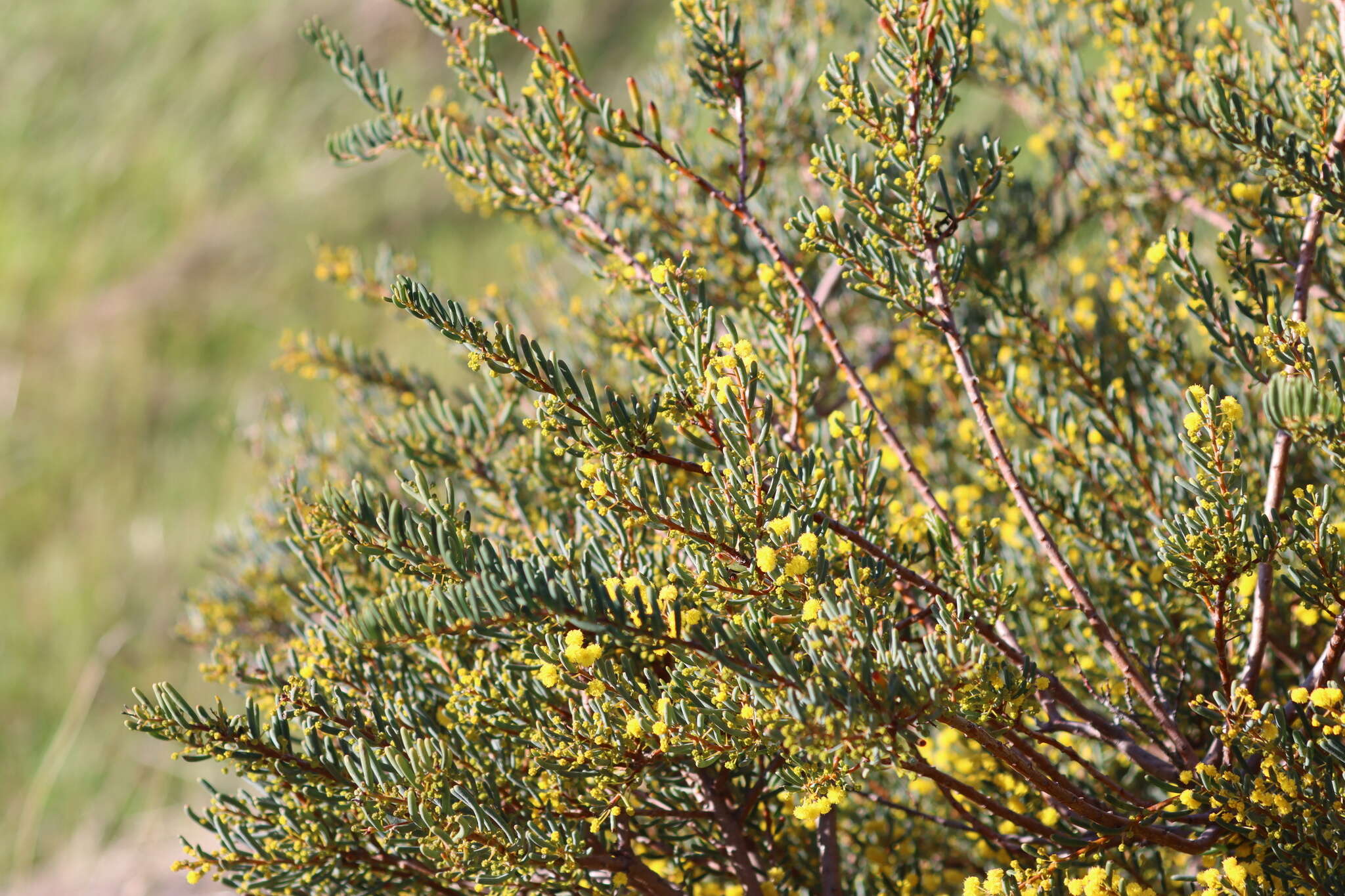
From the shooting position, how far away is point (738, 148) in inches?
60.2

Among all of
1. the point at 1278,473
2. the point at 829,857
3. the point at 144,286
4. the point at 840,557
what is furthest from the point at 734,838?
the point at 144,286

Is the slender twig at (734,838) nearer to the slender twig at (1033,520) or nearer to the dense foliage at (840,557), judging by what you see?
the dense foliage at (840,557)

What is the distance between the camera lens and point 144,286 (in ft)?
20.9

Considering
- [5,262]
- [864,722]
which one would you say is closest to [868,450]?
[864,722]

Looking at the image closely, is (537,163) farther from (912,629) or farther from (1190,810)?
(1190,810)

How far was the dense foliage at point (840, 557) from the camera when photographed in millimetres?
1057

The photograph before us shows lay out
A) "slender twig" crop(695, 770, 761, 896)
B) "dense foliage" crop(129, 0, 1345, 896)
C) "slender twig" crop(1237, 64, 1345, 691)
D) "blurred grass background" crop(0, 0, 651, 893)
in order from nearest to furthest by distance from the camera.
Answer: "dense foliage" crop(129, 0, 1345, 896)
"slender twig" crop(1237, 64, 1345, 691)
"slender twig" crop(695, 770, 761, 896)
"blurred grass background" crop(0, 0, 651, 893)

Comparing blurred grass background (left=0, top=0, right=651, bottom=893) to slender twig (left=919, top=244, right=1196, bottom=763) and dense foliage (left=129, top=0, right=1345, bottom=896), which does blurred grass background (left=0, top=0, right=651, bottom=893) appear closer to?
dense foliage (left=129, top=0, right=1345, bottom=896)

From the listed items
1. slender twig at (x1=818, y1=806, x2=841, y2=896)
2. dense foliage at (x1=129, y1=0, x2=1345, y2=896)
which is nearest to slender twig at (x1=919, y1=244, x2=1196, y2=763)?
dense foliage at (x1=129, y1=0, x2=1345, y2=896)

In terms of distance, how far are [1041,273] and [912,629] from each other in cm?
139

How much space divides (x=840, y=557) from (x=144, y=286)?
6242 millimetres

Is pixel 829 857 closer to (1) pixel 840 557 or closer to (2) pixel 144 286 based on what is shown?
(1) pixel 840 557

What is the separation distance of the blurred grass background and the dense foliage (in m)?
3.05

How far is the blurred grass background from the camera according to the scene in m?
4.70
